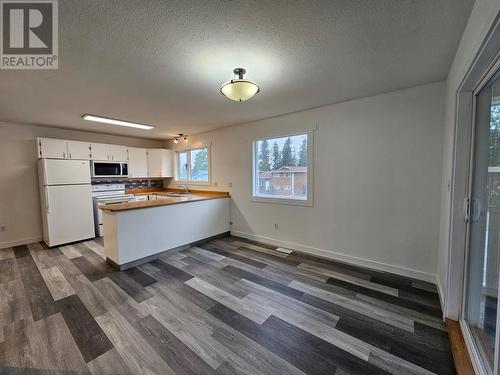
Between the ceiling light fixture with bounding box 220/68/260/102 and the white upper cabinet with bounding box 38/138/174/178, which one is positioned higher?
the ceiling light fixture with bounding box 220/68/260/102

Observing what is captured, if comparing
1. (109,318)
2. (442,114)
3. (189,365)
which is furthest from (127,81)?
(442,114)

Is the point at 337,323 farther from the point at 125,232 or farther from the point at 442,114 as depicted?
the point at 125,232

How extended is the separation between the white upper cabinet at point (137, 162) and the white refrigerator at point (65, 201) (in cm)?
103

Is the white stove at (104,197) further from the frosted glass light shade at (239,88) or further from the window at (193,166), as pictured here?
the frosted glass light shade at (239,88)

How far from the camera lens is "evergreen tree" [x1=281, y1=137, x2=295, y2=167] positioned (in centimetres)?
368

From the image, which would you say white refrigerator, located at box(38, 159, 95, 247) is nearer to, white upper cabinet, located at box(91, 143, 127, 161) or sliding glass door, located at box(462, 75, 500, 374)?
white upper cabinet, located at box(91, 143, 127, 161)

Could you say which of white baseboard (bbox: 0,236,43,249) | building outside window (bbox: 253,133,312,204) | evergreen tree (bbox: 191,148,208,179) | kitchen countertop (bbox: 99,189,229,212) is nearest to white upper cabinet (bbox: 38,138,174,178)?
kitchen countertop (bbox: 99,189,229,212)

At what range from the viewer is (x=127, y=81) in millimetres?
2289

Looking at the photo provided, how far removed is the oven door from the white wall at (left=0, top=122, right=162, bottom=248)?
0.96 meters

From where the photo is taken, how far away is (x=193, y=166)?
552 cm

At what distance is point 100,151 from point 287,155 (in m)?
4.06

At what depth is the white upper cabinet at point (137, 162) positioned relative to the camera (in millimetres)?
5219

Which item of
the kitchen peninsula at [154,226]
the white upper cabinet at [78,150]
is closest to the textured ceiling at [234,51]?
the white upper cabinet at [78,150]

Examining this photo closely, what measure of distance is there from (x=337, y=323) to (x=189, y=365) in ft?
4.21
